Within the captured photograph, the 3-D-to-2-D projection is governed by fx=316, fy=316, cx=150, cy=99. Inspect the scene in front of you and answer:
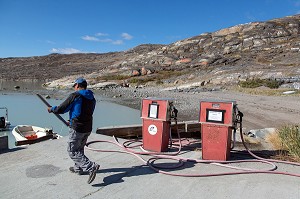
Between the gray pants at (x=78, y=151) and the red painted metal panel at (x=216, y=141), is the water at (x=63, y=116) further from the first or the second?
the gray pants at (x=78, y=151)

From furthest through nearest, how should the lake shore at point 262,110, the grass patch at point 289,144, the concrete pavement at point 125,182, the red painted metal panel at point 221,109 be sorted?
the lake shore at point 262,110 < the grass patch at point 289,144 < the red painted metal panel at point 221,109 < the concrete pavement at point 125,182

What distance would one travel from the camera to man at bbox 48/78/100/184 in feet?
16.7

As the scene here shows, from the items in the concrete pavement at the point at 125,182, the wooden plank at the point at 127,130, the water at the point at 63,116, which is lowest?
the water at the point at 63,116

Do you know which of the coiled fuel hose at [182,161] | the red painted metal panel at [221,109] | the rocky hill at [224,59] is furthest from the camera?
the rocky hill at [224,59]

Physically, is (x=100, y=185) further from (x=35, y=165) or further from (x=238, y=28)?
(x=238, y=28)

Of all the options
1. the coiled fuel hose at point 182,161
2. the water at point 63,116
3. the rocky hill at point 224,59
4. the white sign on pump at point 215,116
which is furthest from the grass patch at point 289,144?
the rocky hill at point 224,59

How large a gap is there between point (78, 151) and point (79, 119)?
60 cm

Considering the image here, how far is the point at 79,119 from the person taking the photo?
515cm

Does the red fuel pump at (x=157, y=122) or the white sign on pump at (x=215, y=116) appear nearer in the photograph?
the white sign on pump at (x=215, y=116)

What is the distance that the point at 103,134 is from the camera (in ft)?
29.0

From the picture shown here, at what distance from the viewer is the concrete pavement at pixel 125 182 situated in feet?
15.3

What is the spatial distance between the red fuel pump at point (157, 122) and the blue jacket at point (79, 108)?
2022mm

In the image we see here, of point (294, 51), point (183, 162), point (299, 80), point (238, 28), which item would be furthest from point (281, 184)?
point (238, 28)

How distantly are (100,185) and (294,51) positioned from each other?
5436cm
